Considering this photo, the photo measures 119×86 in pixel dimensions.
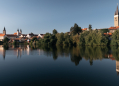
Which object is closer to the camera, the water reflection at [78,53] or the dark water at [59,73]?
the dark water at [59,73]

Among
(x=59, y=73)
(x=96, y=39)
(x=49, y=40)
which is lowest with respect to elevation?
(x=59, y=73)

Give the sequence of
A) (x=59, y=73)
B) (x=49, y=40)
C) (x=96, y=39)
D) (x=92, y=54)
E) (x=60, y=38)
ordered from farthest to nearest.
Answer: (x=49, y=40) < (x=60, y=38) < (x=96, y=39) < (x=92, y=54) < (x=59, y=73)

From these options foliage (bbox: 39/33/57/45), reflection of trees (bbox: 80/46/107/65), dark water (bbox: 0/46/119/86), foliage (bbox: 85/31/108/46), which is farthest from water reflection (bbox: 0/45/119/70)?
foliage (bbox: 39/33/57/45)

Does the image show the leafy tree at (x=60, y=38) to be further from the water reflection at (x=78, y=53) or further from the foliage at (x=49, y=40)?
the water reflection at (x=78, y=53)

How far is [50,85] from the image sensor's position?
7.18 metres

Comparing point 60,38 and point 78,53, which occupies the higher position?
point 60,38

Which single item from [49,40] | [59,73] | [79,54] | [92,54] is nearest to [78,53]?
[79,54]

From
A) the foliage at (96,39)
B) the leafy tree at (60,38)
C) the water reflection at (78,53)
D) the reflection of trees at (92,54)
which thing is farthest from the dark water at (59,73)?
the leafy tree at (60,38)

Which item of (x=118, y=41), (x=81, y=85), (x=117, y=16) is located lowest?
(x=81, y=85)

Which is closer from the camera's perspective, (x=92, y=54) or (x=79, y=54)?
(x=92, y=54)

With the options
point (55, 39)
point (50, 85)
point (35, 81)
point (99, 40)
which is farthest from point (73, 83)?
point (55, 39)

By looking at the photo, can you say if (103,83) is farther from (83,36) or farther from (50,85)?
(83,36)

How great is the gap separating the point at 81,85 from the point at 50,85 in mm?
2271

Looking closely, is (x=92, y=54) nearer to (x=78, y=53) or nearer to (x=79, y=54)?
(x=79, y=54)
